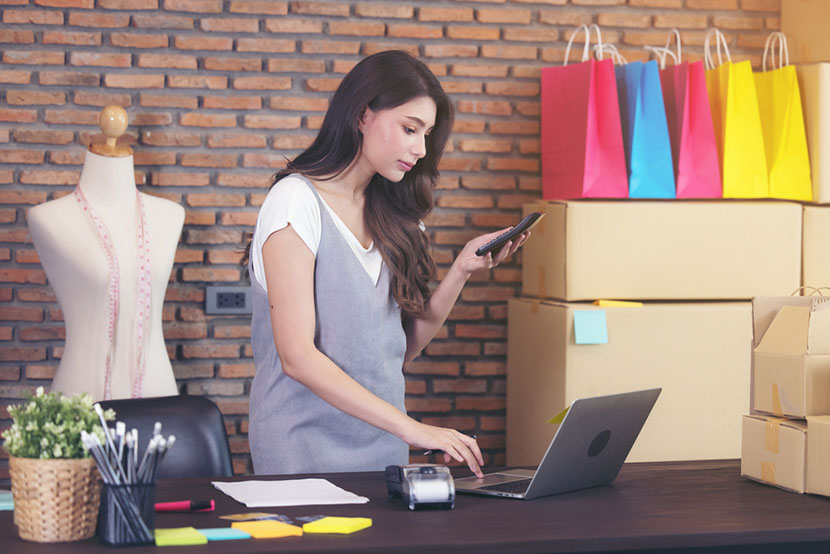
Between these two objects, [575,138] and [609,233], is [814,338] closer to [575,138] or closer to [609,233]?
[609,233]

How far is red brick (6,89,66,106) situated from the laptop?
231 centimetres

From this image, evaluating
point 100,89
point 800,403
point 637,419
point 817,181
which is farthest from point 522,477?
point 100,89

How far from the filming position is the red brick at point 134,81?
3449 millimetres

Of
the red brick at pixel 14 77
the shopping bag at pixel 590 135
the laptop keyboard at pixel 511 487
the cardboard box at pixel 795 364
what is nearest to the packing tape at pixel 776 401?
the cardboard box at pixel 795 364

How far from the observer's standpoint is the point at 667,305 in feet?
10.4

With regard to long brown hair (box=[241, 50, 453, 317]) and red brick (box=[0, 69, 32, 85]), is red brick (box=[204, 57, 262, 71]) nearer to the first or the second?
red brick (box=[0, 69, 32, 85])

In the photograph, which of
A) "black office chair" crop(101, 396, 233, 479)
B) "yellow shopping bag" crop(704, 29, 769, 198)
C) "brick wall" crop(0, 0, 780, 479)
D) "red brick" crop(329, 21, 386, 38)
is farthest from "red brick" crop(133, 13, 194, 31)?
"yellow shopping bag" crop(704, 29, 769, 198)

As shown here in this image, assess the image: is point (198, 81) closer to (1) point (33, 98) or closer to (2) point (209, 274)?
(1) point (33, 98)

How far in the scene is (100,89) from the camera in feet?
11.3

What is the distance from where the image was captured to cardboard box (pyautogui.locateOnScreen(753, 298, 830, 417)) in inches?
72.1

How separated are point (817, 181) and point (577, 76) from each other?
870 mm

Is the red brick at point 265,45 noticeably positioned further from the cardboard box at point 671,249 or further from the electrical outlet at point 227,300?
the cardboard box at point 671,249

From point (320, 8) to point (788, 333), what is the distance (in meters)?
2.24

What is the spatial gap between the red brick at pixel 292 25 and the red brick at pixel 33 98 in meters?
0.76
